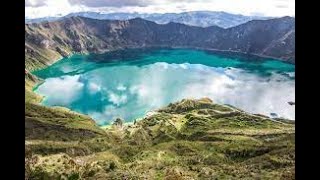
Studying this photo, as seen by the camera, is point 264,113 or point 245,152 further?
point 264,113

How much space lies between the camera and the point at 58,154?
126438 millimetres

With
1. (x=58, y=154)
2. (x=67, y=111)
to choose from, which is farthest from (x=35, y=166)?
(x=67, y=111)

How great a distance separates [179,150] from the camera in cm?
13388

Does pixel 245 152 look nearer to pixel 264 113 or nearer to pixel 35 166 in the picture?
pixel 35 166

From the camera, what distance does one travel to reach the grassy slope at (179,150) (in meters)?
105

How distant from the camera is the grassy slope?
105m
